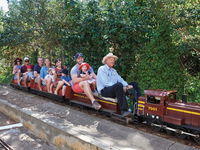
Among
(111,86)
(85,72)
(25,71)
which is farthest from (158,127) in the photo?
(25,71)

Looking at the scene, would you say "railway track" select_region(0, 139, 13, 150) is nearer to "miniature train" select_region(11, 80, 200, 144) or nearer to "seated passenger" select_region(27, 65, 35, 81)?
"miniature train" select_region(11, 80, 200, 144)

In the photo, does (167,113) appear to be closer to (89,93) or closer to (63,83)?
(89,93)

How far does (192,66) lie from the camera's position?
7.81m

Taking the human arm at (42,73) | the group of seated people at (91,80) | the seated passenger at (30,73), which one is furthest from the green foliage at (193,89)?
the seated passenger at (30,73)

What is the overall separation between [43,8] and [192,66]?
285 inches

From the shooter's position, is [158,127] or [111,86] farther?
[111,86]

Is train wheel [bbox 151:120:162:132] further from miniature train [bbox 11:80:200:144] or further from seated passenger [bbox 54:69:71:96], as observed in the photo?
seated passenger [bbox 54:69:71:96]

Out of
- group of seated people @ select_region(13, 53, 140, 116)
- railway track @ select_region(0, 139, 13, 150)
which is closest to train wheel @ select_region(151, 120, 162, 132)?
group of seated people @ select_region(13, 53, 140, 116)

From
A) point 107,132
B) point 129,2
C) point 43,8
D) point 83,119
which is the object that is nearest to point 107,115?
point 83,119

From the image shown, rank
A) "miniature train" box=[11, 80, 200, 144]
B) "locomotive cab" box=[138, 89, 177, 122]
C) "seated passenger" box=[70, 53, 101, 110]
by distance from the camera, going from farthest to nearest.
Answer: "seated passenger" box=[70, 53, 101, 110] < "locomotive cab" box=[138, 89, 177, 122] < "miniature train" box=[11, 80, 200, 144]

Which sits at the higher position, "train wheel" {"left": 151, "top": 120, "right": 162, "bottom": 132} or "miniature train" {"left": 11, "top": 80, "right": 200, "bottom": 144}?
"miniature train" {"left": 11, "top": 80, "right": 200, "bottom": 144}

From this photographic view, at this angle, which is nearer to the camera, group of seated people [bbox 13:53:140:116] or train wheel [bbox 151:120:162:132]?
train wheel [bbox 151:120:162:132]

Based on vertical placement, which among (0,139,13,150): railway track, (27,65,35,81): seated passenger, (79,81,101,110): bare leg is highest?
(27,65,35,81): seated passenger

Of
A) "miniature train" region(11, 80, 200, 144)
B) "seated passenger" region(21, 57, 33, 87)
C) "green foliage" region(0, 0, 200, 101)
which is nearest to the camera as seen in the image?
"miniature train" region(11, 80, 200, 144)
